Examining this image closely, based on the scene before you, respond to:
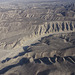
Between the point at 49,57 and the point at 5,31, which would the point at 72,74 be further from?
the point at 5,31

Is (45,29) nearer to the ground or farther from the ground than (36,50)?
farther from the ground

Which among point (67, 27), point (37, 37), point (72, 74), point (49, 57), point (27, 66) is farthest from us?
point (67, 27)

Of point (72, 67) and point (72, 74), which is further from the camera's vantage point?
point (72, 67)

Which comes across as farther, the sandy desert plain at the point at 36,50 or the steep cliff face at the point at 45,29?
the steep cliff face at the point at 45,29

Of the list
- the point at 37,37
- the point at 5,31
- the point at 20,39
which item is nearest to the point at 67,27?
the point at 37,37

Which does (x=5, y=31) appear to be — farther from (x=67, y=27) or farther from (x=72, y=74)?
(x=72, y=74)

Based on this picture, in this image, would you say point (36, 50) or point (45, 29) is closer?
point (36, 50)

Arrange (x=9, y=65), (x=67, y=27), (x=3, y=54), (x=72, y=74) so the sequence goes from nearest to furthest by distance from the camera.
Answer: (x=72, y=74) → (x=9, y=65) → (x=3, y=54) → (x=67, y=27)

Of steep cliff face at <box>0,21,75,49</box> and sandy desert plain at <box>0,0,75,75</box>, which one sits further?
steep cliff face at <box>0,21,75,49</box>

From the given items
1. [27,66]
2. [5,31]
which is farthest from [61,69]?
[5,31]
